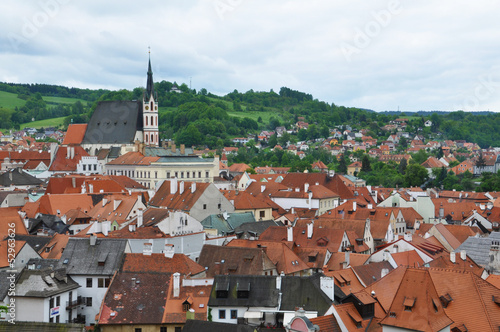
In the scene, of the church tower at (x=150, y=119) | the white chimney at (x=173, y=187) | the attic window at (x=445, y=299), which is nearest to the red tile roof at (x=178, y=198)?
the white chimney at (x=173, y=187)

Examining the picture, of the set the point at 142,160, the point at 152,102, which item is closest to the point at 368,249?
the point at 142,160

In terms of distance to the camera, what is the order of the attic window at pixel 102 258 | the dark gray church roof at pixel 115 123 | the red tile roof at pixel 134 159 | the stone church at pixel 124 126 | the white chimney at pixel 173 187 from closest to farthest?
the attic window at pixel 102 258, the white chimney at pixel 173 187, the red tile roof at pixel 134 159, the stone church at pixel 124 126, the dark gray church roof at pixel 115 123

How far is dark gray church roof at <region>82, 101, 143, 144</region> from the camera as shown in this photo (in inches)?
5059

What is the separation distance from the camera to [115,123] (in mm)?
131000

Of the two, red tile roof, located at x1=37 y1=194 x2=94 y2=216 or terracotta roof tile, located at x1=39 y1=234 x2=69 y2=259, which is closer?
terracotta roof tile, located at x1=39 y1=234 x2=69 y2=259

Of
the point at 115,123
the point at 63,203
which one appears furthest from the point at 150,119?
the point at 63,203

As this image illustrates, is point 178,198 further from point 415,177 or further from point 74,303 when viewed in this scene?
point 415,177

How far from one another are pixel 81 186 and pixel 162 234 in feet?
126

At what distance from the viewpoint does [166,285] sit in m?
36.7

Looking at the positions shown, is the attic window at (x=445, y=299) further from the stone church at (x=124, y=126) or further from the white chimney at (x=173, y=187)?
the stone church at (x=124, y=126)

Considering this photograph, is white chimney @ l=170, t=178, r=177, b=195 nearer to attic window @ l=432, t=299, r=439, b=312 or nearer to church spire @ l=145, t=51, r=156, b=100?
attic window @ l=432, t=299, r=439, b=312

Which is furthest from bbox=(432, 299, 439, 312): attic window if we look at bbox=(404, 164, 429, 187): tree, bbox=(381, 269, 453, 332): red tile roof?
bbox=(404, 164, 429, 187): tree

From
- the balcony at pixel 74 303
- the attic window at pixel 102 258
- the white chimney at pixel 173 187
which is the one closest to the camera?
the balcony at pixel 74 303

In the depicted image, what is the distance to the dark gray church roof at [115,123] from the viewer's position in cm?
12850
